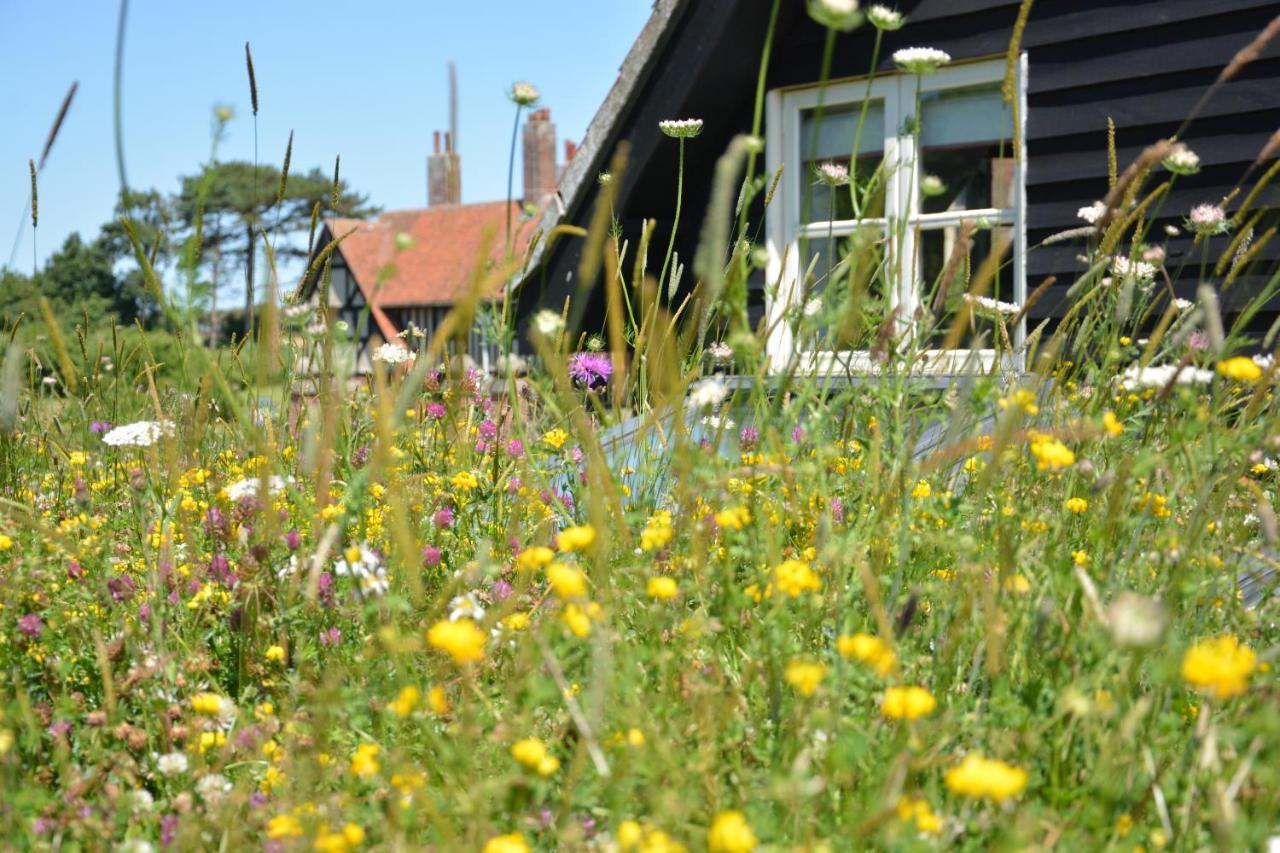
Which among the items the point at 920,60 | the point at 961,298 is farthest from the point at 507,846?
the point at 920,60

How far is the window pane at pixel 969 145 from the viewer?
5.88 m

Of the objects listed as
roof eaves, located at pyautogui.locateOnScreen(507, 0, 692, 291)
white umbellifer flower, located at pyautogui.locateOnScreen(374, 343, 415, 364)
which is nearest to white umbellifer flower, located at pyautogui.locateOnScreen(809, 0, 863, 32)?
white umbellifer flower, located at pyautogui.locateOnScreen(374, 343, 415, 364)

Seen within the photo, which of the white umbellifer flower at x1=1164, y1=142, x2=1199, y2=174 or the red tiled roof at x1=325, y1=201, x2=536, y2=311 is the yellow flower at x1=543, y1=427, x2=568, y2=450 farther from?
the red tiled roof at x1=325, y1=201, x2=536, y2=311

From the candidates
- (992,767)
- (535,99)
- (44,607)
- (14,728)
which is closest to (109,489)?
(44,607)

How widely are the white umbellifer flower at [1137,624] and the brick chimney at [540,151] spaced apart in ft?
129

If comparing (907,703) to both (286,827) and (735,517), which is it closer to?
(735,517)

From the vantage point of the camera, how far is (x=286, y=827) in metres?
1.13

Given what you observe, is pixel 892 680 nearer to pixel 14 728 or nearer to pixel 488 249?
pixel 488 249

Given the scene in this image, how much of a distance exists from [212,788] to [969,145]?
→ 17.9ft

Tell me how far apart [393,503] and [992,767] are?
75 centimetres

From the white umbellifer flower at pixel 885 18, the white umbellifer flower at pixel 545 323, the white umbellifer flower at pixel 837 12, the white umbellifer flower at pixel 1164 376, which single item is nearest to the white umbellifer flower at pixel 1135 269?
the white umbellifer flower at pixel 1164 376

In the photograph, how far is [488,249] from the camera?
1.29 m

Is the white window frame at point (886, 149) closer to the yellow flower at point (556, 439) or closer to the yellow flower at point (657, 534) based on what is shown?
the yellow flower at point (556, 439)

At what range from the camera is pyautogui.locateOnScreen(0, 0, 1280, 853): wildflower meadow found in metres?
1.14
